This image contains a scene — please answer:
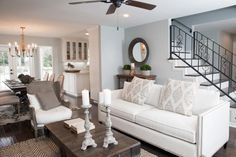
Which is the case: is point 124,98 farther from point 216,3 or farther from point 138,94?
point 216,3

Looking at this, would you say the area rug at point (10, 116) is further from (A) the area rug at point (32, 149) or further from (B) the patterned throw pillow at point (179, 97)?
(B) the patterned throw pillow at point (179, 97)

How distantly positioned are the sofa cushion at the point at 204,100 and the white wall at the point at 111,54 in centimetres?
336

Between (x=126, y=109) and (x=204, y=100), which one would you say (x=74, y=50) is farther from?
(x=204, y=100)

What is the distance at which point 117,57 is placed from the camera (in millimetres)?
6156

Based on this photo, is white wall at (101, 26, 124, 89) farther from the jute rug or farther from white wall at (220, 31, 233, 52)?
white wall at (220, 31, 233, 52)

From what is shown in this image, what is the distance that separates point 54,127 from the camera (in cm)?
257

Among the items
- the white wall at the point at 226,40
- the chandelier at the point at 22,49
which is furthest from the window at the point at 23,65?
the white wall at the point at 226,40

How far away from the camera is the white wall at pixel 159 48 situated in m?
4.93

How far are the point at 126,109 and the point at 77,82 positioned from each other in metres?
4.14

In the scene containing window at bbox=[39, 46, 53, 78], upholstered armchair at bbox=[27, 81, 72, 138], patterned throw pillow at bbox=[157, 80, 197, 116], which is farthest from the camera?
window at bbox=[39, 46, 53, 78]

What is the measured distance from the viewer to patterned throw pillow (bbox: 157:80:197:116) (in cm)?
280

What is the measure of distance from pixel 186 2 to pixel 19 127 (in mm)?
4215

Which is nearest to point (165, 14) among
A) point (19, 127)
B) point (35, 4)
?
point (35, 4)

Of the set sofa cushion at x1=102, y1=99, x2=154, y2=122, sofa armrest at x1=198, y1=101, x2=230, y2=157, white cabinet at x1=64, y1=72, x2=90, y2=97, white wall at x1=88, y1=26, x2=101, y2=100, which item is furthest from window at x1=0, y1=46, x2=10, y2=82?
sofa armrest at x1=198, y1=101, x2=230, y2=157
